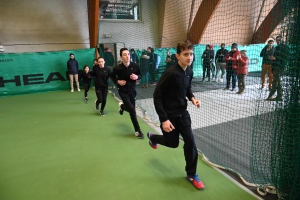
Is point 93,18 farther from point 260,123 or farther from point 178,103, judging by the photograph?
point 260,123

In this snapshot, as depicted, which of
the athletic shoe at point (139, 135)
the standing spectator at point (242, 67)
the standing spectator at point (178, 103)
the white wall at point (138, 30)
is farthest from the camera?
the white wall at point (138, 30)

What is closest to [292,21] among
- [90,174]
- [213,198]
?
[213,198]

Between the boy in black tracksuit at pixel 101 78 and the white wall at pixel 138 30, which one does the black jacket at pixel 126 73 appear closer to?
the boy in black tracksuit at pixel 101 78

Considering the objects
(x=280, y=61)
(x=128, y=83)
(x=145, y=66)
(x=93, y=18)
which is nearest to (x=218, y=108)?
(x=128, y=83)

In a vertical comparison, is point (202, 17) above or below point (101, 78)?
above

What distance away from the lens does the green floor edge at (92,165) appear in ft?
7.30

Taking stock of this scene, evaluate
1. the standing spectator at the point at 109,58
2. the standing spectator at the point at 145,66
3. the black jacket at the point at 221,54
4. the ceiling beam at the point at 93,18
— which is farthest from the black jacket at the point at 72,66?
the black jacket at the point at 221,54

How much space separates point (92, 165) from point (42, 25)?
33.0ft

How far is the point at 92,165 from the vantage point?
2801 millimetres

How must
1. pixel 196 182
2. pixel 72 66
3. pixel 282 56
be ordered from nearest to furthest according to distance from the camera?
pixel 282 56
pixel 196 182
pixel 72 66

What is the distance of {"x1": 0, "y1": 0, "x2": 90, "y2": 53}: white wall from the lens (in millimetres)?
9680

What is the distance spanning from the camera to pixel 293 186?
5.94 feet

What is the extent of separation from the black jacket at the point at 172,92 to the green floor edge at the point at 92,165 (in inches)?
34.6

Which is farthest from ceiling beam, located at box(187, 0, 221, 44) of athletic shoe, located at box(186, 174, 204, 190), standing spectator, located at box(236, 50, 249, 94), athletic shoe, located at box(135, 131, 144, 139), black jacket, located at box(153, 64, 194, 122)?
athletic shoe, located at box(186, 174, 204, 190)
